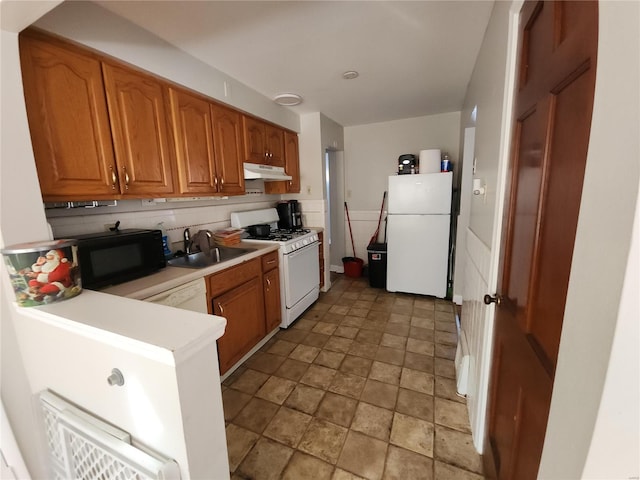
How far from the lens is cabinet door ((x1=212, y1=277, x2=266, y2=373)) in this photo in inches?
77.3

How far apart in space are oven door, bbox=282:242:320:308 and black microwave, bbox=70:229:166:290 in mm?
1153

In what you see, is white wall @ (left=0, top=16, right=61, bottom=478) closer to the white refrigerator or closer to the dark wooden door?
the dark wooden door

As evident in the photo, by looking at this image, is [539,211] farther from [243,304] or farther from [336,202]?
[336,202]

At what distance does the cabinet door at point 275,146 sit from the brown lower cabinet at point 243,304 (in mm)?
1087

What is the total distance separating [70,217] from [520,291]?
7.67 ft

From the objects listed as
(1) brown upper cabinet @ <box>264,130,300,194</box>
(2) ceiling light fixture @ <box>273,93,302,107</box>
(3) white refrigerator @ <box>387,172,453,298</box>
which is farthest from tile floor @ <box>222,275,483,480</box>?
(2) ceiling light fixture @ <box>273,93,302,107</box>

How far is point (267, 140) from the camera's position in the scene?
9.25 ft

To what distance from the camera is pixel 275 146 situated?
2.96 meters

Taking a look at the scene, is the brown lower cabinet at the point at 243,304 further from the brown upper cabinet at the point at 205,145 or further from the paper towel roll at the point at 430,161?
the paper towel roll at the point at 430,161

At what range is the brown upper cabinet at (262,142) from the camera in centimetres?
254

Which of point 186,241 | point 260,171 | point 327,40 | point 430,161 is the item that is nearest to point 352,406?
point 186,241

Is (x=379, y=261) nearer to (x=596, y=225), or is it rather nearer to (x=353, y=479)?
(x=353, y=479)

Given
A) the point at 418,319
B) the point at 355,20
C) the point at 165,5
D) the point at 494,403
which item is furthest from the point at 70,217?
the point at 418,319

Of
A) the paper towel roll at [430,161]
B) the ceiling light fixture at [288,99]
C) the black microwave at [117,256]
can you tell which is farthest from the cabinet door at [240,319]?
the paper towel roll at [430,161]
